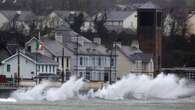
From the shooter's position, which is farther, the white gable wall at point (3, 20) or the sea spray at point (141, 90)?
the white gable wall at point (3, 20)

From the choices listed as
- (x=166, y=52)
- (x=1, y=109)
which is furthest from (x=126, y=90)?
(x=166, y=52)

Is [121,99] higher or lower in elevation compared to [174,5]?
lower

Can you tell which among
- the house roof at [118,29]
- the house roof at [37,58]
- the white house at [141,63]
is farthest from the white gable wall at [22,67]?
the house roof at [118,29]

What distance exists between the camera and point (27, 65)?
130 meters

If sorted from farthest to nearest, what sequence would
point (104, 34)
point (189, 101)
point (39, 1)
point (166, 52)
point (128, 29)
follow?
point (39, 1) < point (128, 29) < point (104, 34) < point (166, 52) < point (189, 101)

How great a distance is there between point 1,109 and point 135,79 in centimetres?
2866

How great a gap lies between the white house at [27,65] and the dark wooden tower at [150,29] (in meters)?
18.3

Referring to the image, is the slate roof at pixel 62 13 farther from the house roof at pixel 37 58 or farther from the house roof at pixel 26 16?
the house roof at pixel 37 58

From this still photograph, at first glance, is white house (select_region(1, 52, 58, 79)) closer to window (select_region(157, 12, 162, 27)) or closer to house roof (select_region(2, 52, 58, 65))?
house roof (select_region(2, 52, 58, 65))

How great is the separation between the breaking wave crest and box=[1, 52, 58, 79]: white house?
82.6 feet

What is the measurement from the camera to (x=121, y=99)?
312 ft

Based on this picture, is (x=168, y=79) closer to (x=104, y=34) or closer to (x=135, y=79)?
(x=135, y=79)

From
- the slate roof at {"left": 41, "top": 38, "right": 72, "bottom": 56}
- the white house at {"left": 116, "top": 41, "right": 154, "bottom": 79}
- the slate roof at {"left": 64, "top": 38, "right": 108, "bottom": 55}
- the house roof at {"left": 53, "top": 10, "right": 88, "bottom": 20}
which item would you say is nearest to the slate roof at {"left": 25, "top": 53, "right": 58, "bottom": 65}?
the slate roof at {"left": 41, "top": 38, "right": 72, "bottom": 56}

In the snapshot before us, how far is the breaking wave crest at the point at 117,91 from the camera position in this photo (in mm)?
94938
